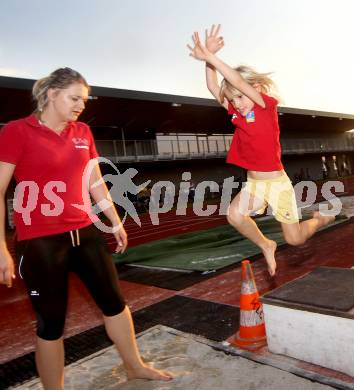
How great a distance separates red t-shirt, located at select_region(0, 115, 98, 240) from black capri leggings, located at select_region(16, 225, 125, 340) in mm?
66

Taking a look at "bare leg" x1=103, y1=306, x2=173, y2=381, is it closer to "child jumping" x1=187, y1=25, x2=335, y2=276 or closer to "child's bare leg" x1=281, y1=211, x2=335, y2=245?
"child jumping" x1=187, y1=25, x2=335, y2=276

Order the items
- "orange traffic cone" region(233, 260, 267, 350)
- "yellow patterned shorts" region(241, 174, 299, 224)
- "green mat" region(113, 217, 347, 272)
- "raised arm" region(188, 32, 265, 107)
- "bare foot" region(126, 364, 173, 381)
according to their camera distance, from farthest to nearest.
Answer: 1. "green mat" region(113, 217, 347, 272)
2. "yellow patterned shorts" region(241, 174, 299, 224)
3. "orange traffic cone" region(233, 260, 267, 350)
4. "raised arm" region(188, 32, 265, 107)
5. "bare foot" region(126, 364, 173, 381)

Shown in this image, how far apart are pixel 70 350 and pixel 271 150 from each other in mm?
2505

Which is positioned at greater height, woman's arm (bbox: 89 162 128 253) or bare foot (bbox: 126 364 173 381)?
woman's arm (bbox: 89 162 128 253)

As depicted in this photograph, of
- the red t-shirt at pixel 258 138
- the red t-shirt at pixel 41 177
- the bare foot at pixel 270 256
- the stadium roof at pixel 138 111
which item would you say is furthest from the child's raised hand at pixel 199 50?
the stadium roof at pixel 138 111

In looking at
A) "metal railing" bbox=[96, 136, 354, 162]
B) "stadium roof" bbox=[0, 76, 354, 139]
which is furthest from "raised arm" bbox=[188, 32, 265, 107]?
"metal railing" bbox=[96, 136, 354, 162]

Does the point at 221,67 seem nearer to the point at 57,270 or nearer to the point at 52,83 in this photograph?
the point at 52,83

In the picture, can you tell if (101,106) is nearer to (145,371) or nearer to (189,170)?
(189,170)

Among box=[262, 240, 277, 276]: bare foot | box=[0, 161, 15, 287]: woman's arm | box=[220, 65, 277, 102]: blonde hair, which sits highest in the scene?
box=[220, 65, 277, 102]: blonde hair

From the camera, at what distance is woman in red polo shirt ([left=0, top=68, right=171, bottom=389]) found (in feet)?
6.38

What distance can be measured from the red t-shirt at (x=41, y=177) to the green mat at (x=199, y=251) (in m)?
3.52

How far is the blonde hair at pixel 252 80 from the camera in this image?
116 inches

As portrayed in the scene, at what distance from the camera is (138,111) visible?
23422 millimetres

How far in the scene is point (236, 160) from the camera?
3.25 m
